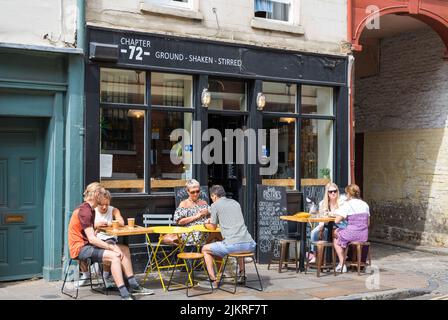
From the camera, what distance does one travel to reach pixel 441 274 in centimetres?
1062

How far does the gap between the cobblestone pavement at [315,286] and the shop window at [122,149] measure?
4.91 ft

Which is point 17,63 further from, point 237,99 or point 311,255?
point 311,255

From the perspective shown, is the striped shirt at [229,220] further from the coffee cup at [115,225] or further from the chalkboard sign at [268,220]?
the chalkboard sign at [268,220]

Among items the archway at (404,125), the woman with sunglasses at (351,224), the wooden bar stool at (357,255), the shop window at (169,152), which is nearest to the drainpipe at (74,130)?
the shop window at (169,152)

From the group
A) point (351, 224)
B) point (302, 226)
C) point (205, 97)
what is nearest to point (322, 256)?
point (302, 226)

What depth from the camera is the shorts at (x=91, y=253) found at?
7.68 meters

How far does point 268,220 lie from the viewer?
10.8m

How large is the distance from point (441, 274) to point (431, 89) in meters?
5.20

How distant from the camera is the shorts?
7679 mm

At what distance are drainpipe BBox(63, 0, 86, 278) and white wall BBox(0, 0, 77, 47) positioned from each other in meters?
0.13

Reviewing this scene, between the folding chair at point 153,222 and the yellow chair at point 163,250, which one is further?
the folding chair at point 153,222

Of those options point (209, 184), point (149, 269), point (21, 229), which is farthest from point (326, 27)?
point (21, 229)

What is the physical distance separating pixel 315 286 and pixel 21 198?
14.4ft

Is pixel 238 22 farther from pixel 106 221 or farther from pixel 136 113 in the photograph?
pixel 106 221
